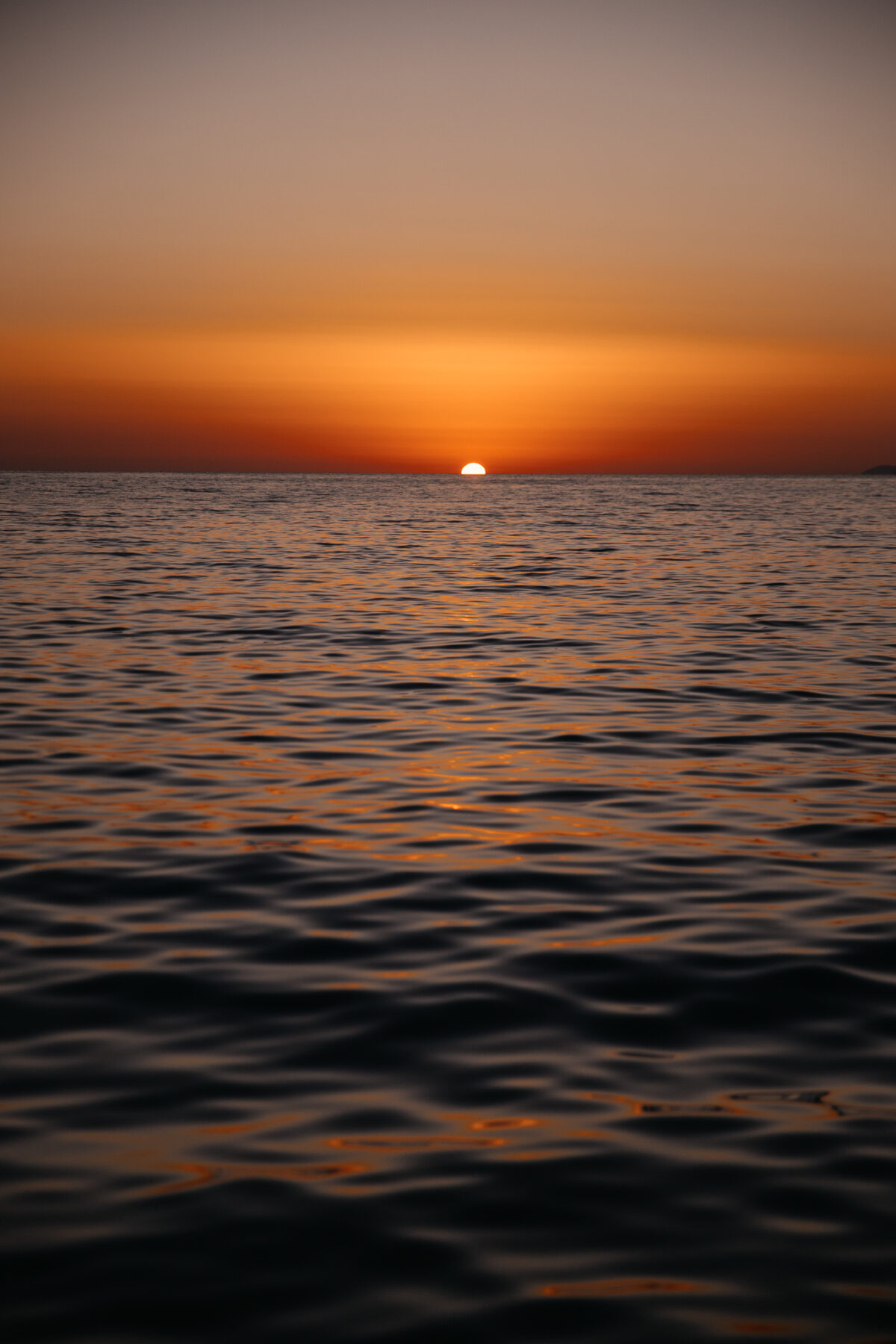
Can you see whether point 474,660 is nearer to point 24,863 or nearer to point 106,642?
point 106,642

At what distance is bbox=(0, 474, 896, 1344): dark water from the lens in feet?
13.6

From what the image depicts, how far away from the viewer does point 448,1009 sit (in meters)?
6.30

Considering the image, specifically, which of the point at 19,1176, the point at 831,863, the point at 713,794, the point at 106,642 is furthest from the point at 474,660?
the point at 19,1176

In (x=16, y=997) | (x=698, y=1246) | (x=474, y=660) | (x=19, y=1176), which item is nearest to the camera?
(x=698, y=1246)

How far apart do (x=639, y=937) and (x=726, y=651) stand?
41.9ft

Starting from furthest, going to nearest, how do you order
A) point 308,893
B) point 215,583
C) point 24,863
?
point 215,583 → point 24,863 → point 308,893

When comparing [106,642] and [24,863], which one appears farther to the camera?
[106,642]

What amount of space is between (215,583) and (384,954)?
83.7 feet

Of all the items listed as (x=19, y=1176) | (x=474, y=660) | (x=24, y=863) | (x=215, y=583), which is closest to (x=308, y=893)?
(x=24, y=863)

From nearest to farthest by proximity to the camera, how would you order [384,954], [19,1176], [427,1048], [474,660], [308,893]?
[19,1176], [427,1048], [384,954], [308,893], [474,660]

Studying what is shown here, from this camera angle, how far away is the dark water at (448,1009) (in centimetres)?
415

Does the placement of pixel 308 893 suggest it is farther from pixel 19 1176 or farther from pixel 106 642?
pixel 106 642

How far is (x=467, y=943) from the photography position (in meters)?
7.31

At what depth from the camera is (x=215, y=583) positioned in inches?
1249
